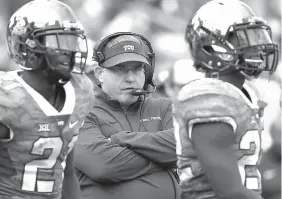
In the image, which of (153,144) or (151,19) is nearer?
(153,144)

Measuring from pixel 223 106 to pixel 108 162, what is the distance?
1182mm

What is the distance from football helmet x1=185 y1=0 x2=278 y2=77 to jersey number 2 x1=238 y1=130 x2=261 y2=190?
0.31 meters

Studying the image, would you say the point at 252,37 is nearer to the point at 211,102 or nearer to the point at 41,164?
the point at 211,102

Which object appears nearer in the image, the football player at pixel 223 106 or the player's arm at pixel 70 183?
the football player at pixel 223 106

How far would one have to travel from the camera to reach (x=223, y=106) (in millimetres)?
3404

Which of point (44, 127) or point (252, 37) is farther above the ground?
point (252, 37)

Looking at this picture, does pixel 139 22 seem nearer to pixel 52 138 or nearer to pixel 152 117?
pixel 152 117

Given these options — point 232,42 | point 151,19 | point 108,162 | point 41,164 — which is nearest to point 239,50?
point 232,42

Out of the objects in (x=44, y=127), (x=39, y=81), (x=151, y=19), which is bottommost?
(x=44, y=127)

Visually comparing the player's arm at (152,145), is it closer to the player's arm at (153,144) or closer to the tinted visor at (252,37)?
the player's arm at (153,144)

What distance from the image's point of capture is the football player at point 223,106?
337 centimetres

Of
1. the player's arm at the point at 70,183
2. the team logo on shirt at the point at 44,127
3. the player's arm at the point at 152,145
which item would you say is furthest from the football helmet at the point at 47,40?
the player's arm at the point at 152,145

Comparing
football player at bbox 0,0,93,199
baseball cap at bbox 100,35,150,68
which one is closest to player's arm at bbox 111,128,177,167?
baseball cap at bbox 100,35,150,68

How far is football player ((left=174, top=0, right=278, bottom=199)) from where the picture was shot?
3.37 metres
